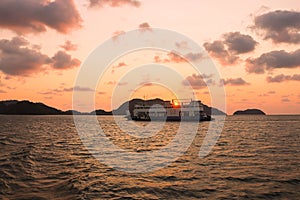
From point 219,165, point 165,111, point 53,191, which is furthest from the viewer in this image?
point 165,111

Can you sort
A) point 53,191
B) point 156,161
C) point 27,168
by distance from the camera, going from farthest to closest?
point 156,161 → point 27,168 → point 53,191

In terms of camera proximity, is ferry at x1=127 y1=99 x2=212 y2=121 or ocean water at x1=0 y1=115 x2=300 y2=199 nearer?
ocean water at x1=0 y1=115 x2=300 y2=199

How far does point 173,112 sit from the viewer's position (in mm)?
141375

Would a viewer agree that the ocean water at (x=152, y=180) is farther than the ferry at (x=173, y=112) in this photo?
No

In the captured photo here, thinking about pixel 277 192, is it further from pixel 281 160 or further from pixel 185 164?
pixel 281 160

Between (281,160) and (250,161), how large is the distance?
365 centimetres

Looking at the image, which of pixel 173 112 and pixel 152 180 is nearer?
pixel 152 180

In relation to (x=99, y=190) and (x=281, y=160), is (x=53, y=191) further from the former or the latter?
(x=281, y=160)

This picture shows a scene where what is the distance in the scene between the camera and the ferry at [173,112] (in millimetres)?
135337

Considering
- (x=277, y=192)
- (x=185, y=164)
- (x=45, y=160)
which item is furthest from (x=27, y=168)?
(x=277, y=192)

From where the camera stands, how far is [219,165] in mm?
25625

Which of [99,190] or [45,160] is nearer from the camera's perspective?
[99,190]

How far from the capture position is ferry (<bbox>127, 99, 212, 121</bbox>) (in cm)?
13534

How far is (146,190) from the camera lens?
17141mm
